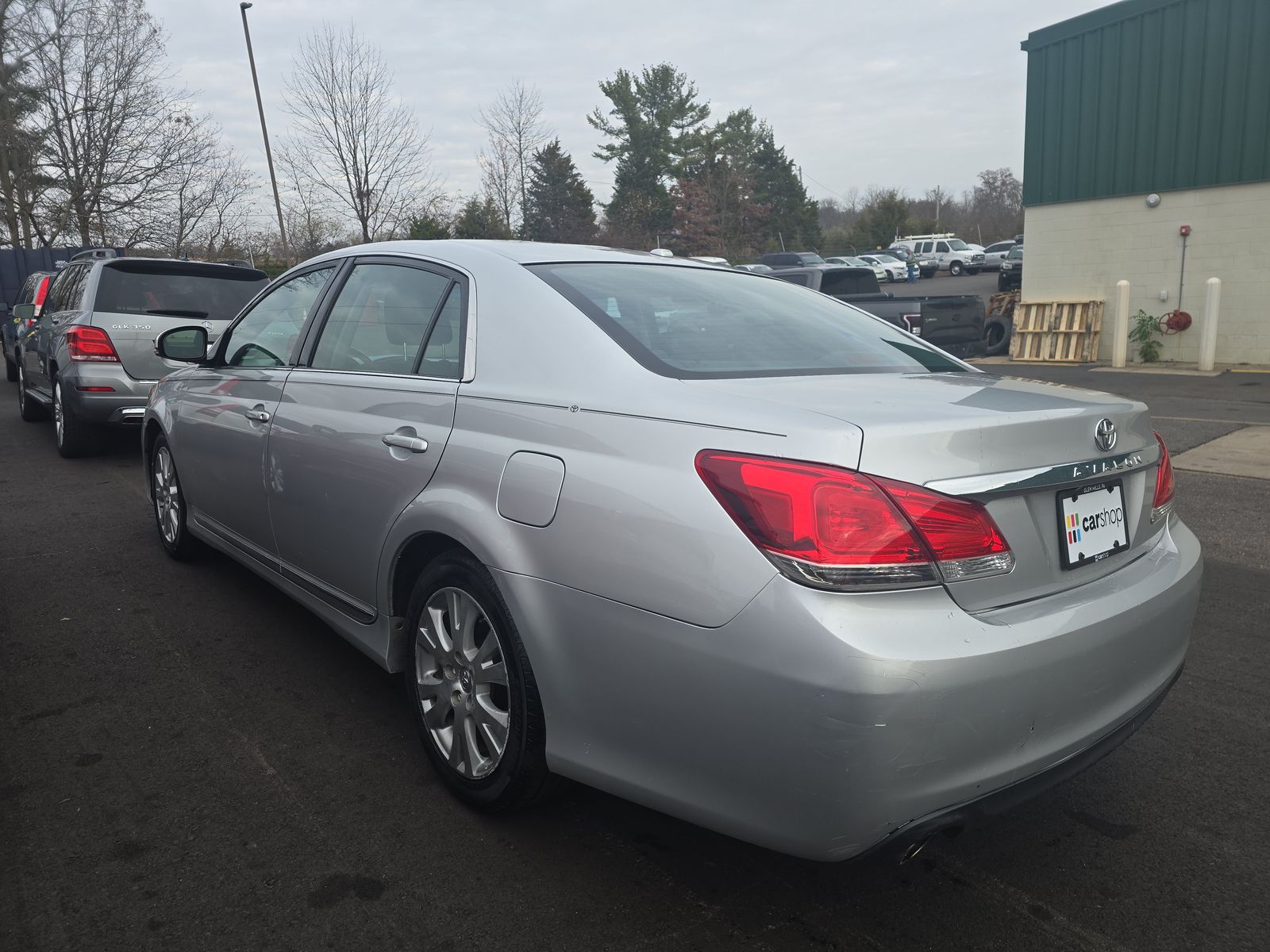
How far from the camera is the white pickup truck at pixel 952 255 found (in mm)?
45312

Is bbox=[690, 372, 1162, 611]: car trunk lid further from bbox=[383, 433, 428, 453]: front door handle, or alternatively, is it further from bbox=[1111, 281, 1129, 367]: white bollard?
bbox=[1111, 281, 1129, 367]: white bollard

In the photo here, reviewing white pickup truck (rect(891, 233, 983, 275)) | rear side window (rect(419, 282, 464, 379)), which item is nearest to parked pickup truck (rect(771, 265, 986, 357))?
rear side window (rect(419, 282, 464, 379))

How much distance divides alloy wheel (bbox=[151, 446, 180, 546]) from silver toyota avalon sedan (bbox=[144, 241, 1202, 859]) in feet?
7.30

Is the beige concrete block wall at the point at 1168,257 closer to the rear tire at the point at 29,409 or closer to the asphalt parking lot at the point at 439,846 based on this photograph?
the asphalt parking lot at the point at 439,846

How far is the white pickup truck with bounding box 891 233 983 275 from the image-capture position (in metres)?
45.3

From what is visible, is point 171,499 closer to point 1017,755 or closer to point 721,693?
point 721,693

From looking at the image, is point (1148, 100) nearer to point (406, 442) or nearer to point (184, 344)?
point (184, 344)

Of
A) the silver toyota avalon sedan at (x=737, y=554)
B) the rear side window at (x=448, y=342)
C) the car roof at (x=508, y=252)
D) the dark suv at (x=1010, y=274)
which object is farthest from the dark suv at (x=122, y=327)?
the dark suv at (x=1010, y=274)

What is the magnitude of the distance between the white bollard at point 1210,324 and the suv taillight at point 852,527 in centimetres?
1435

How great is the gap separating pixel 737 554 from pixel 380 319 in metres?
1.99

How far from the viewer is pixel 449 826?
9.00ft

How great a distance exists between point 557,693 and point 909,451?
3.34 ft

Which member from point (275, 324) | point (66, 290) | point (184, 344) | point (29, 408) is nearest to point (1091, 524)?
point (275, 324)

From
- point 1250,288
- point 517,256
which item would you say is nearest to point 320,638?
point 517,256
